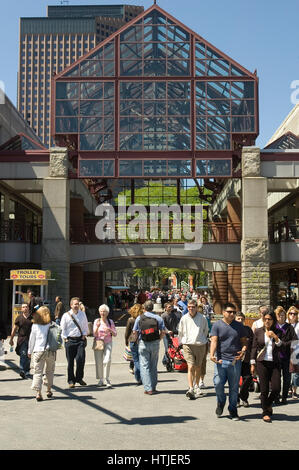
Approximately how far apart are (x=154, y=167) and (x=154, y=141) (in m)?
1.39

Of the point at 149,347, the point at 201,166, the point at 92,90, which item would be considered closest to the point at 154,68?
the point at 92,90

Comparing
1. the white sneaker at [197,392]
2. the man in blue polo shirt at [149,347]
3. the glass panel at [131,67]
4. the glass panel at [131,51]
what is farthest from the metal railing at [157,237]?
the white sneaker at [197,392]

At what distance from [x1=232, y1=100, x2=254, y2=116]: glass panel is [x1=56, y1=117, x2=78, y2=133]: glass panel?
27.6 ft

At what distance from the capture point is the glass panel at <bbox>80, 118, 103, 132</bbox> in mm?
32094

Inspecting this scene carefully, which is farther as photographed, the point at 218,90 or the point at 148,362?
the point at 218,90

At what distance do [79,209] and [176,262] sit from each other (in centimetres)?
743

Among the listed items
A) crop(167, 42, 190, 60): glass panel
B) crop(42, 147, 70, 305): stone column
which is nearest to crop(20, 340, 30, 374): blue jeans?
crop(42, 147, 70, 305): stone column

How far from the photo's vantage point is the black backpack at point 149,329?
11934 millimetres

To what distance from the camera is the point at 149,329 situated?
1198 centimetres

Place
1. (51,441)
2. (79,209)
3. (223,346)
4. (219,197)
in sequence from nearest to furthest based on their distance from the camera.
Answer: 1. (51,441)
2. (223,346)
3. (79,209)
4. (219,197)

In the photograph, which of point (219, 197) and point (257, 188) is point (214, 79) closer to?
point (257, 188)

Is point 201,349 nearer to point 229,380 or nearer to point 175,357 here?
point 229,380

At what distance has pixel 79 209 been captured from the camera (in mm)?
38500

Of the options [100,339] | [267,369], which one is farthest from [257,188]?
[267,369]
